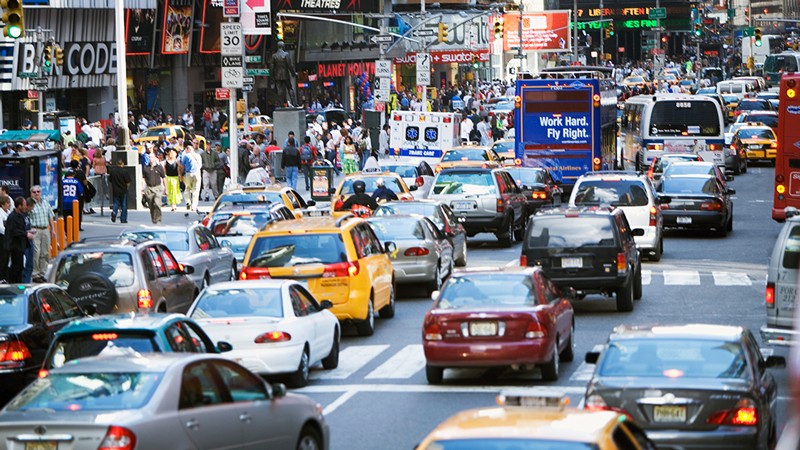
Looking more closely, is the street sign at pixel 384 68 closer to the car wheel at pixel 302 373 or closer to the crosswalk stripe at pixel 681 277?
the crosswalk stripe at pixel 681 277

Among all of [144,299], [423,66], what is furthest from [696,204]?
[423,66]

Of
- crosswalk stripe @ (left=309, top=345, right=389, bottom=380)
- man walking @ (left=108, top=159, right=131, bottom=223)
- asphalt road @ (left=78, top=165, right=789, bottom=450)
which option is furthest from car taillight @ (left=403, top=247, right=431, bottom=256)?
man walking @ (left=108, top=159, right=131, bottom=223)

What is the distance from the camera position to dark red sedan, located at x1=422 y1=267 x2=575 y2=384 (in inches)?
723

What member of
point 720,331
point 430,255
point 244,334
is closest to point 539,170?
point 430,255

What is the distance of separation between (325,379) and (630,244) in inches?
290

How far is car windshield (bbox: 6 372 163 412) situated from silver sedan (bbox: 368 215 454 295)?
1524cm

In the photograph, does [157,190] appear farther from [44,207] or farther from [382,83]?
[382,83]

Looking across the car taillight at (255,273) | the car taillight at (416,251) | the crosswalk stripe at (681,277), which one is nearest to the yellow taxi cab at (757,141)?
the crosswalk stripe at (681,277)

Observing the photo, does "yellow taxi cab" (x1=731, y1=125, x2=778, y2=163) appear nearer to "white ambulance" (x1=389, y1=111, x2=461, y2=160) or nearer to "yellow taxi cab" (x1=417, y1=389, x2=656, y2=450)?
"white ambulance" (x1=389, y1=111, x2=461, y2=160)

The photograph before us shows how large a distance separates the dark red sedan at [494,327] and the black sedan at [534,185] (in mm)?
20749

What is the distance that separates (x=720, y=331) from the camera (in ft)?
47.3

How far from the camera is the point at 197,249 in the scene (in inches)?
1061

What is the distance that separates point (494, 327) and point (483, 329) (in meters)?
0.13

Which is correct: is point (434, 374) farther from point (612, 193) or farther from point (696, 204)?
point (696, 204)
